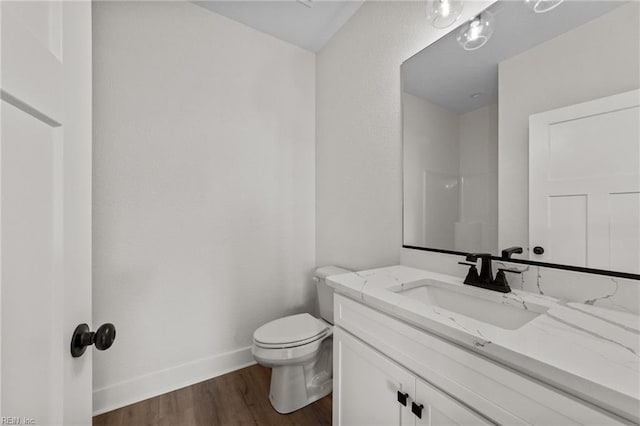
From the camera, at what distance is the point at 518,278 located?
1000mm

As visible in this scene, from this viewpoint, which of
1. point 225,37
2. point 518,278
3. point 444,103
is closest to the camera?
point 518,278

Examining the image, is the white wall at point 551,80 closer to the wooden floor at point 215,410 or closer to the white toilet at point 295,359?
the white toilet at point 295,359

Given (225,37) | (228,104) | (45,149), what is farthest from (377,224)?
(225,37)

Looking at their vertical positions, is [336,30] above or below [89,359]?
above

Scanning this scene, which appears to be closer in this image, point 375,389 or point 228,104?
point 375,389

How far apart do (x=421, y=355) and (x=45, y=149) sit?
0.98 metres

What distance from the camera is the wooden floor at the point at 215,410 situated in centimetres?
139

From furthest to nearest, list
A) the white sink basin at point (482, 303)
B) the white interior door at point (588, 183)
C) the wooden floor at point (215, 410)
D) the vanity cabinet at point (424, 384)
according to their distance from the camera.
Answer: the wooden floor at point (215, 410)
the white sink basin at point (482, 303)
the white interior door at point (588, 183)
the vanity cabinet at point (424, 384)

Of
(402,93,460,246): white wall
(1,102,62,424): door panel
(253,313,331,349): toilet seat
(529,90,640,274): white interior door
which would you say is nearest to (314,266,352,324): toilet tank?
(253,313,331,349): toilet seat

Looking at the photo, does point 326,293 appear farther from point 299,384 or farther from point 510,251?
point 510,251

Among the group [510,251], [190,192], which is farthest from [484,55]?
[190,192]

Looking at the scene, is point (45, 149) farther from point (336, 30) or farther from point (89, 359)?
point (336, 30)

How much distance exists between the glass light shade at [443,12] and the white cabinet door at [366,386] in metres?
1.41

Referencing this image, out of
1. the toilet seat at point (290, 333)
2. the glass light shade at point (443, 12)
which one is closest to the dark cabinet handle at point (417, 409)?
the toilet seat at point (290, 333)
